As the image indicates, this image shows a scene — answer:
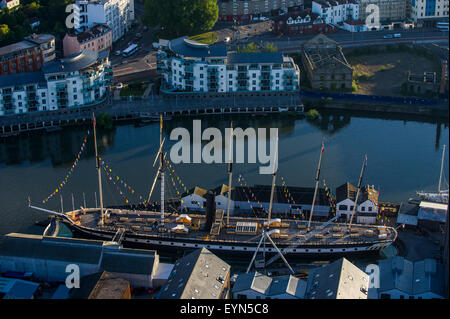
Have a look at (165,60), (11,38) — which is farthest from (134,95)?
(11,38)

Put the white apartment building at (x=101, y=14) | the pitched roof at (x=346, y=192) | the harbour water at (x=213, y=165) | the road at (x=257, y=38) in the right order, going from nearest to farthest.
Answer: the pitched roof at (x=346, y=192), the harbour water at (x=213, y=165), the road at (x=257, y=38), the white apartment building at (x=101, y=14)

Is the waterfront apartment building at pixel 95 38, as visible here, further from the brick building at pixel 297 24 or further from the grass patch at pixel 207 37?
the brick building at pixel 297 24

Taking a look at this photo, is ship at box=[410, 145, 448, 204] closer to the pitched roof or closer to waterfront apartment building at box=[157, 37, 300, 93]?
the pitched roof

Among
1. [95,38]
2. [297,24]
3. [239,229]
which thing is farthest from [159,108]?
[297,24]

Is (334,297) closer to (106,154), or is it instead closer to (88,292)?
(88,292)

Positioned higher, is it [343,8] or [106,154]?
[343,8]

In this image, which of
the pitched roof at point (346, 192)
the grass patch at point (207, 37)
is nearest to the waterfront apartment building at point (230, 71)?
the grass patch at point (207, 37)
